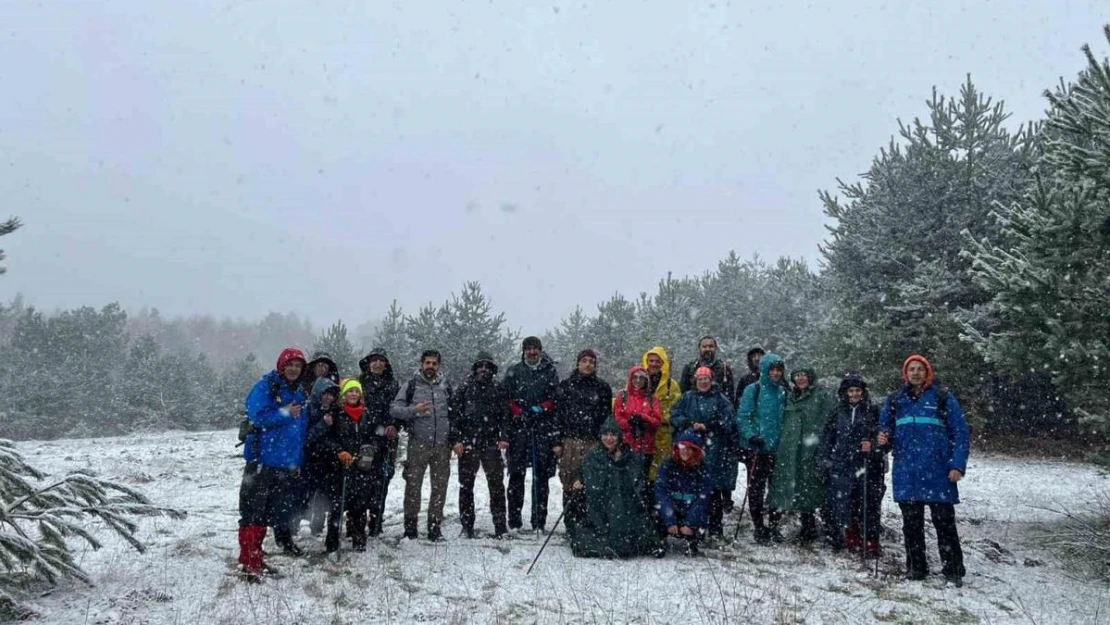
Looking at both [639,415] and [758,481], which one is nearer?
[639,415]

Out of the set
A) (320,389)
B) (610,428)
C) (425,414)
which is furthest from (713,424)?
(320,389)

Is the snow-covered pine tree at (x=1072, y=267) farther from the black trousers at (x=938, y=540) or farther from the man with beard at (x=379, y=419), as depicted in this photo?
the man with beard at (x=379, y=419)

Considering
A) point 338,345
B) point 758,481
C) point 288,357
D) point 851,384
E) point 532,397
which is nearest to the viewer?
point 288,357

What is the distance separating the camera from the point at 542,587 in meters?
6.04

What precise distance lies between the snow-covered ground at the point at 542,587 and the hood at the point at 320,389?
1487mm

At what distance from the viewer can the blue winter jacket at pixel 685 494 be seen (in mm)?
7438

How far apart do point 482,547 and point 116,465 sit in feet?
33.8

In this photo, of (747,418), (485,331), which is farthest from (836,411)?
(485,331)

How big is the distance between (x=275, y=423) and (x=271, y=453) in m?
0.27

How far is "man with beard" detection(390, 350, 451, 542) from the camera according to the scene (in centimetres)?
766

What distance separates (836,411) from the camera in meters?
7.70

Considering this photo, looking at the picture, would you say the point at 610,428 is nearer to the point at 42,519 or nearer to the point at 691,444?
the point at 691,444

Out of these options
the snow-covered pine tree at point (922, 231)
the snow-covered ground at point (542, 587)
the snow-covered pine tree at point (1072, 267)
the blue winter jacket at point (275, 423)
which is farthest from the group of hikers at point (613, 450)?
the snow-covered pine tree at point (922, 231)

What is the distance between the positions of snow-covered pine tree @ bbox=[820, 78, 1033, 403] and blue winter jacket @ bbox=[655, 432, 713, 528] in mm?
11072
